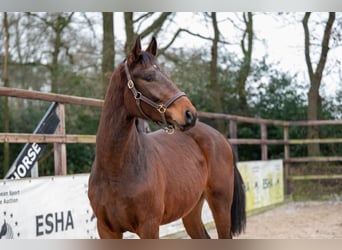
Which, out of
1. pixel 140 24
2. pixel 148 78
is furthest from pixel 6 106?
pixel 148 78

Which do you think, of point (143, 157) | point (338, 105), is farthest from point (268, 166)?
point (143, 157)

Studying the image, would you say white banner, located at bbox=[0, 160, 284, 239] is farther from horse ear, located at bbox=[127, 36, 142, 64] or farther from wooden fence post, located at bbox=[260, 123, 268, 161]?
wooden fence post, located at bbox=[260, 123, 268, 161]

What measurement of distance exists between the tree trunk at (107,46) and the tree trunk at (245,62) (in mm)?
1106

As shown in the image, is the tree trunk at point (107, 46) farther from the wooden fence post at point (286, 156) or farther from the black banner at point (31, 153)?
the wooden fence post at point (286, 156)

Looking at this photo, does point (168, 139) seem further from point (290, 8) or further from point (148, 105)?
point (290, 8)

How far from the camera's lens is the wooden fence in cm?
249

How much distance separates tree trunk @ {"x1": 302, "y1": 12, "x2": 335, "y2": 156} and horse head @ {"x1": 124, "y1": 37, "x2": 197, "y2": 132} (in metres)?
1.97

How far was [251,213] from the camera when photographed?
432 centimetres

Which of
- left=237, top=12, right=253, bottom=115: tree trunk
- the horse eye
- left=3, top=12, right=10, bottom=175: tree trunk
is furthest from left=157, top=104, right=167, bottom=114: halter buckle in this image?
left=237, top=12, right=253, bottom=115: tree trunk

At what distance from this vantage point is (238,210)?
100.0 inches

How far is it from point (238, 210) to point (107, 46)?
2026mm

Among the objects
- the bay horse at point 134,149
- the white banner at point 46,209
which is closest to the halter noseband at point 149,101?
the bay horse at point 134,149

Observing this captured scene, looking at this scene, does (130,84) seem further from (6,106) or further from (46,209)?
(6,106)

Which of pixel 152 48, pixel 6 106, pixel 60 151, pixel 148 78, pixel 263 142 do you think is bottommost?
pixel 263 142
